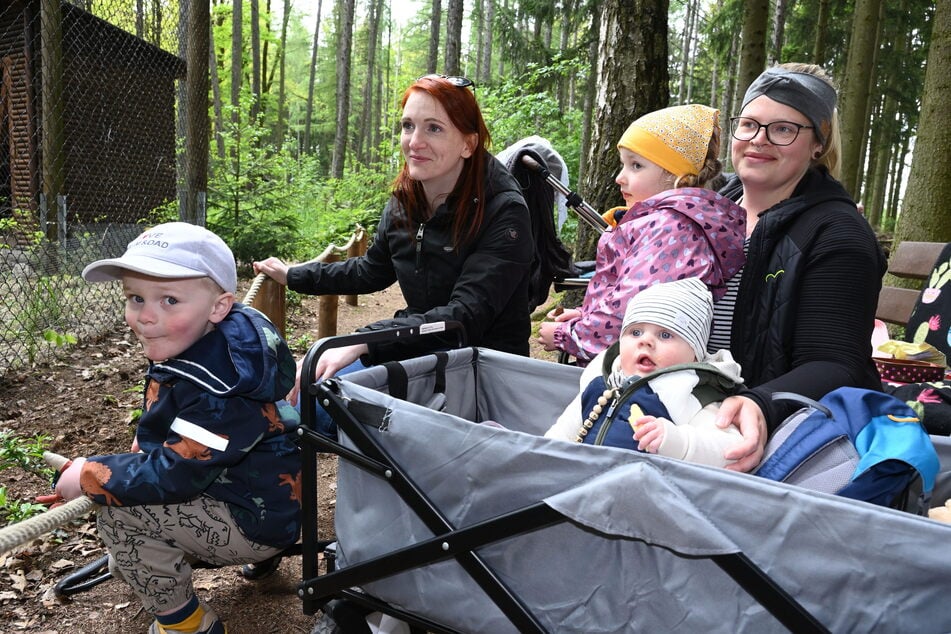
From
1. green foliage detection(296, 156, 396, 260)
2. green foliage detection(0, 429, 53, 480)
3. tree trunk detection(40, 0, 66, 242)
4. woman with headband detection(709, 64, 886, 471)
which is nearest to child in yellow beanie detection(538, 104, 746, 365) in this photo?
woman with headband detection(709, 64, 886, 471)

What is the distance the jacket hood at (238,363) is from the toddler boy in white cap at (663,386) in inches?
32.0

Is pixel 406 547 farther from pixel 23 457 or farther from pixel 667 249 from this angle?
pixel 23 457

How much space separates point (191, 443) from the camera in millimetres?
1898

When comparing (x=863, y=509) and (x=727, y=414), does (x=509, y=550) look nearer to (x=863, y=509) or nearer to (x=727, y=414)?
(x=727, y=414)

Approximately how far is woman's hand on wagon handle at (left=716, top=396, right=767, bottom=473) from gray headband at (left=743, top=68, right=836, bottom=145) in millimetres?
1008

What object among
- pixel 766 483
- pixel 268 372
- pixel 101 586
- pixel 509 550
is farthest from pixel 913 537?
pixel 101 586

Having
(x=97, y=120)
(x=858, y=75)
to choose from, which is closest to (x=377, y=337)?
(x=97, y=120)

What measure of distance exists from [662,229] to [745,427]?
766 mm

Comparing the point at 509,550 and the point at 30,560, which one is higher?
the point at 509,550

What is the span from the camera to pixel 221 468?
1.96 meters

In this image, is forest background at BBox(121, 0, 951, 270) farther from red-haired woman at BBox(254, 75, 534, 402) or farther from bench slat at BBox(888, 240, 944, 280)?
red-haired woman at BBox(254, 75, 534, 402)

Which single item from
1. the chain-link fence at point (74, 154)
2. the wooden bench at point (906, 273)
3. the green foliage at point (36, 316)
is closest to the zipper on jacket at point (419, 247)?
the chain-link fence at point (74, 154)

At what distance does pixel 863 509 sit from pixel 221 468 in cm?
157

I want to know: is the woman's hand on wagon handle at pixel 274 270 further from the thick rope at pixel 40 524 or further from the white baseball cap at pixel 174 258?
the thick rope at pixel 40 524
